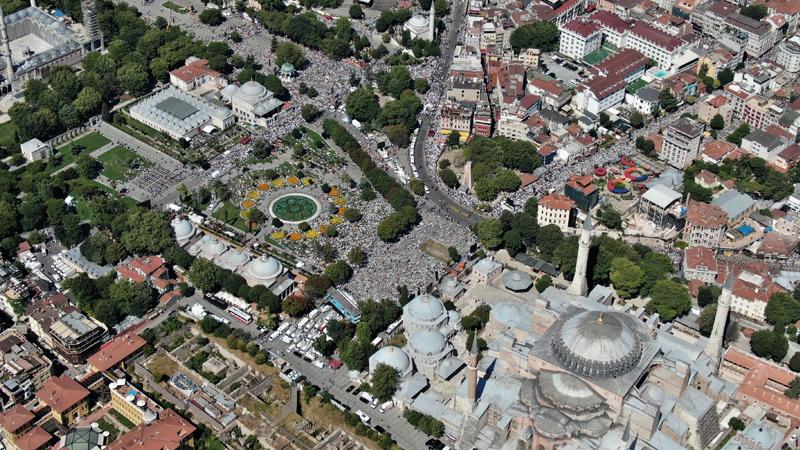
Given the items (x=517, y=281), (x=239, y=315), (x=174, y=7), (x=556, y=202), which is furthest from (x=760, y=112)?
(x=174, y=7)

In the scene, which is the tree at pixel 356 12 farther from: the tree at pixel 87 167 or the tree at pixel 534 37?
the tree at pixel 87 167

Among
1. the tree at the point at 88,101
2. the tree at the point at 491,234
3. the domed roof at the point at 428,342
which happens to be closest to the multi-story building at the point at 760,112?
the tree at the point at 491,234

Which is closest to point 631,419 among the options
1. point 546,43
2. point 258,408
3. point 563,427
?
point 563,427

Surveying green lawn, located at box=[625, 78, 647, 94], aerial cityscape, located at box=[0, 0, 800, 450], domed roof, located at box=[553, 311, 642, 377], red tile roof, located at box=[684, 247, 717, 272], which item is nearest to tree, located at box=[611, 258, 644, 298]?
aerial cityscape, located at box=[0, 0, 800, 450]

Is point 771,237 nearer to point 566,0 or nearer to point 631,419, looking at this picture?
point 631,419

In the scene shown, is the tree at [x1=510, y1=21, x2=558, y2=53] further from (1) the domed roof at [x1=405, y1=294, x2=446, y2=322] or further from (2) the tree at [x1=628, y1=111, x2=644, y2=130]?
(1) the domed roof at [x1=405, y1=294, x2=446, y2=322]

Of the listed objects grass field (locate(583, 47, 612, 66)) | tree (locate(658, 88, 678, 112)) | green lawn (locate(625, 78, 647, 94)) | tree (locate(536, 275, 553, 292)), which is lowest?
grass field (locate(583, 47, 612, 66))
